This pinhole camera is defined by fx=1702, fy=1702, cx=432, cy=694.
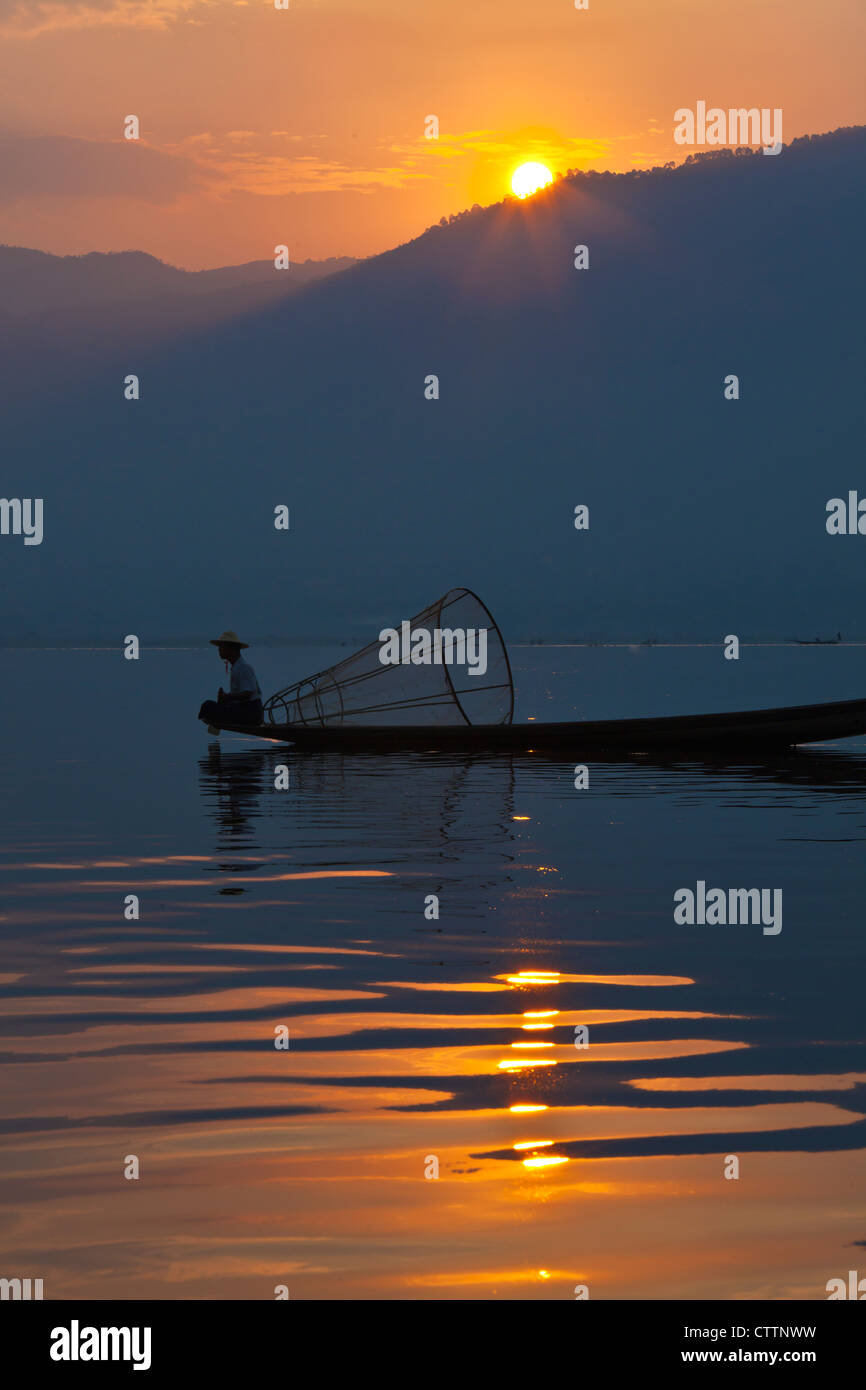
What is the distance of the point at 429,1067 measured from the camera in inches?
419

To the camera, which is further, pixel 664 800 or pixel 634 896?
pixel 664 800

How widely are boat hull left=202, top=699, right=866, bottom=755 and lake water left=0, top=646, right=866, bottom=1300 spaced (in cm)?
1348

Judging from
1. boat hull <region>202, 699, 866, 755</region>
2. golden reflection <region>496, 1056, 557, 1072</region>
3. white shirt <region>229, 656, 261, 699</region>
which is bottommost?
golden reflection <region>496, 1056, 557, 1072</region>

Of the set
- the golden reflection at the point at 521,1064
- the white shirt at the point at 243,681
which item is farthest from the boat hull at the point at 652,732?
the golden reflection at the point at 521,1064

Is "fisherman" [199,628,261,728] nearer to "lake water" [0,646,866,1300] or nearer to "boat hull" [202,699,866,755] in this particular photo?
"boat hull" [202,699,866,755]

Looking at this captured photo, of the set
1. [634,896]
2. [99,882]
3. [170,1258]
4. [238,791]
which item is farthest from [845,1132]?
[238,791]

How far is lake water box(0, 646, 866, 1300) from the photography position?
24.8ft

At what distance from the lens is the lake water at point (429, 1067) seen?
7.57m

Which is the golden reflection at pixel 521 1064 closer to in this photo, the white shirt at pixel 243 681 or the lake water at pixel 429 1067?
the lake water at pixel 429 1067

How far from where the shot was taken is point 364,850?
2238 centimetres

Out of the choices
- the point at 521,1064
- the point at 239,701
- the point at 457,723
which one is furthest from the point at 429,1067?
the point at 457,723

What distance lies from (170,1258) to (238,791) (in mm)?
24652

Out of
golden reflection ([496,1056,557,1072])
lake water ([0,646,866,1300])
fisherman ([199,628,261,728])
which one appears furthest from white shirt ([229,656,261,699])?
golden reflection ([496,1056,557,1072])
